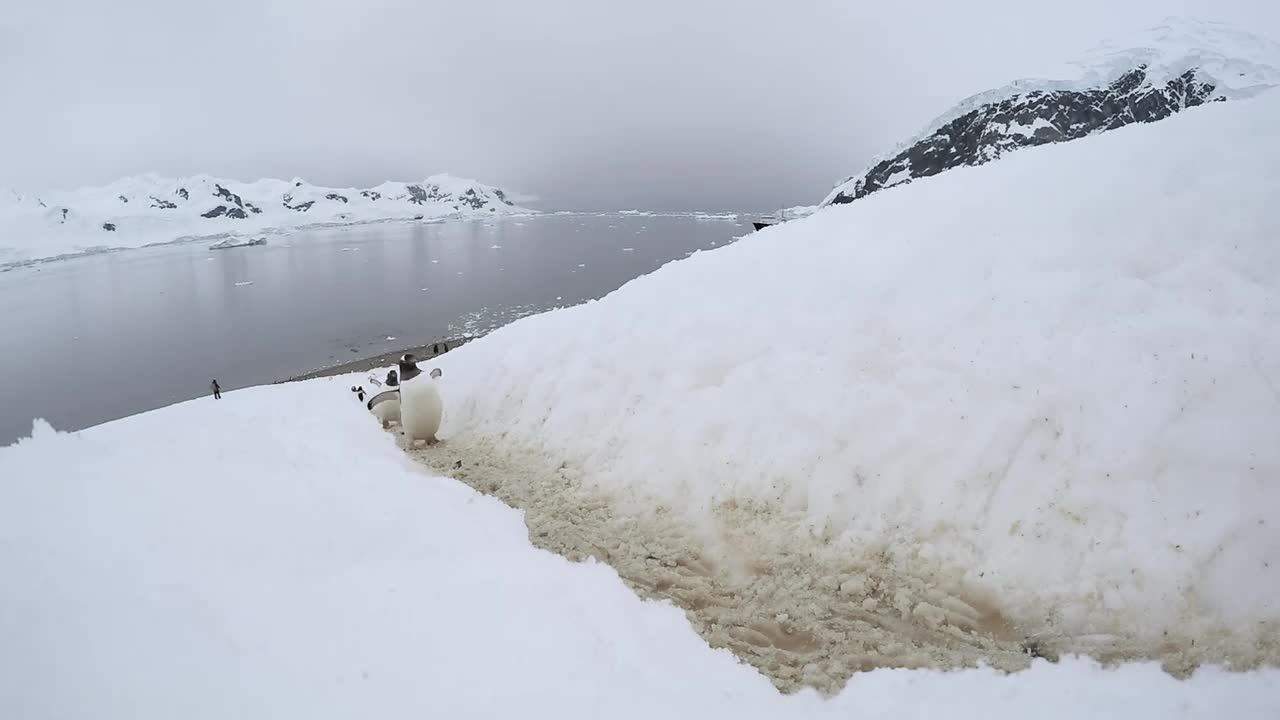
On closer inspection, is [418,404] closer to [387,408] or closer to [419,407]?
[419,407]

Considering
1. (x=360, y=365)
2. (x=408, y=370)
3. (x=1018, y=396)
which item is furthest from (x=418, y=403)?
(x=360, y=365)

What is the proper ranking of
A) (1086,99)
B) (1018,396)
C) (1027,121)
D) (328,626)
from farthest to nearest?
(1027,121) < (1086,99) < (1018,396) < (328,626)

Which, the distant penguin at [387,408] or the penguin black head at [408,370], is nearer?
the penguin black head at [408,370]

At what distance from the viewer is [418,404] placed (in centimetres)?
1054

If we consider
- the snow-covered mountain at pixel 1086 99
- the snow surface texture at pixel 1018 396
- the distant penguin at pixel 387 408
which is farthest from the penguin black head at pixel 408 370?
the snow-covered mountain at pixel 1086 99

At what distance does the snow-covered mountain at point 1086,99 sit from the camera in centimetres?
15588

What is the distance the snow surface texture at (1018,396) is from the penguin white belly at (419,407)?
209cm

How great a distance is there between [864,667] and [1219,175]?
758 centimetres

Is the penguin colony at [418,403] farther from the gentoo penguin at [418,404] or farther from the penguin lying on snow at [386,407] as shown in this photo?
the penguin lying on snow at [386,407]

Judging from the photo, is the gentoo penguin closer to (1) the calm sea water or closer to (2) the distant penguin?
(2) the distant penguin

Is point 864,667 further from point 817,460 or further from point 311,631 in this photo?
point 311,631

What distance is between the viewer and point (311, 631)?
3.39 metres

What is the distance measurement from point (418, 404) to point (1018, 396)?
31.5 ft

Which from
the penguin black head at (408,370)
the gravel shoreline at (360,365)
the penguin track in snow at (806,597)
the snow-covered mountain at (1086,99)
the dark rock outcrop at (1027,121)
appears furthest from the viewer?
the dark rock outcrop at (1027,121)
